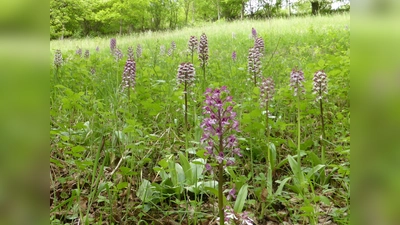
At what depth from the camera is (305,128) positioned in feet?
Answer: 5.04

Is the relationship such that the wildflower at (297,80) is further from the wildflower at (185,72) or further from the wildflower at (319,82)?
the wildflower at (185,72)

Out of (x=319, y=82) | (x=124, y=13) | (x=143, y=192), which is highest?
(x=124, y=13)

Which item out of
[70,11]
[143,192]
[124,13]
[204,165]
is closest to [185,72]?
[204,165]

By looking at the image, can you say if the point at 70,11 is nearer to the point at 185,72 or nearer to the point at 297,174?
the point at 185,72

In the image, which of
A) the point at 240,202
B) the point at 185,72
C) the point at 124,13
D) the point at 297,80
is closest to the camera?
the point at 240,202

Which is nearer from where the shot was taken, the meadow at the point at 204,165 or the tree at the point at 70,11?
the meadow at the point at 204,165

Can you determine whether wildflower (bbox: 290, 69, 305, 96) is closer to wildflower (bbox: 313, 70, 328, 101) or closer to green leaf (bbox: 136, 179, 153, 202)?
wildflower (bbox: 313, 70, 328, 101)

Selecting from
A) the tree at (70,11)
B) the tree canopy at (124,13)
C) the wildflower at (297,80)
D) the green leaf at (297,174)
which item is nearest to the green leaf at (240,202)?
the green leaf at (297,174)
